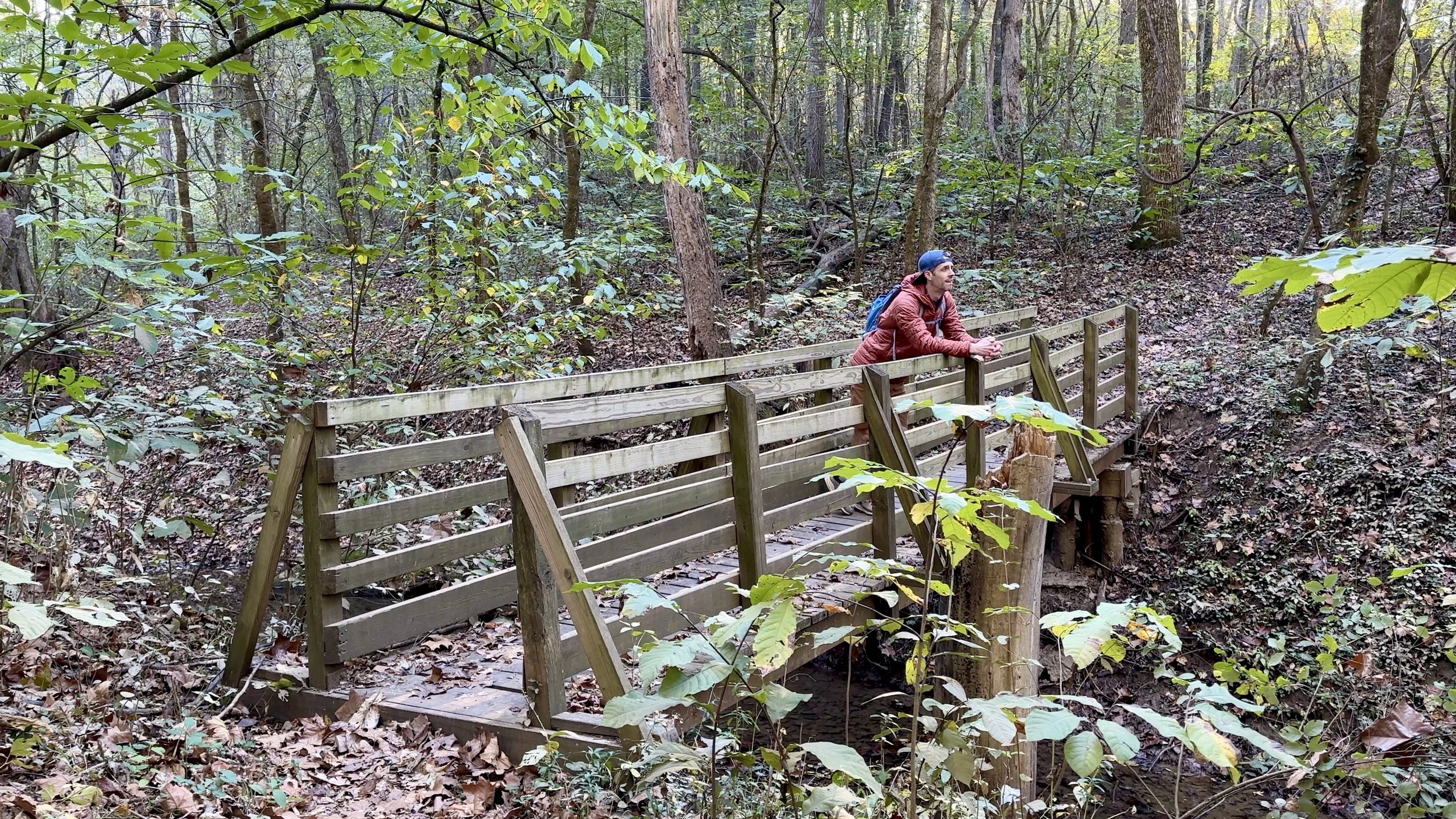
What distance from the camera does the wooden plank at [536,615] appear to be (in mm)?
3920

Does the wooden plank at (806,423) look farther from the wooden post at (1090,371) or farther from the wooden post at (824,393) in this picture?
the wooden post at (1090,371)

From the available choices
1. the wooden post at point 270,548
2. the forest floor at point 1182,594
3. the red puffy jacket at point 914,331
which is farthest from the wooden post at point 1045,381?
the wooden post at point 270,548

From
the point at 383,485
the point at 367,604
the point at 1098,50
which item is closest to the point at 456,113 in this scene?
the point at 383,485

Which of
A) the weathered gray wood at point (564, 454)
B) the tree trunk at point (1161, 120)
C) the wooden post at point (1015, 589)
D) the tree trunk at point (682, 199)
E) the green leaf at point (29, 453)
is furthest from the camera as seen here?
the tree trunk at point (1161, 120)

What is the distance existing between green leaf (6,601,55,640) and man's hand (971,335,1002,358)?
602 centimetres

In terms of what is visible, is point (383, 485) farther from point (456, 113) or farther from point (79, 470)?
point (456, 113)

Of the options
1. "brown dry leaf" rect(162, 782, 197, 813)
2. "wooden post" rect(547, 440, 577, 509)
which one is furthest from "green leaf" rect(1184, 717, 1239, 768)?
"wooden post" rect(547, 440, 577, 509)

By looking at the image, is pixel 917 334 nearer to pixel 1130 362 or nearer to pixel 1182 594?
pixel 1182 594

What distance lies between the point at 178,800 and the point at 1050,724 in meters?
2.90

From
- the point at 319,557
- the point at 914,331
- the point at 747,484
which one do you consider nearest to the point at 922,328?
the point at 914,331

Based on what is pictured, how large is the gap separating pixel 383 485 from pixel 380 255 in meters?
1.99

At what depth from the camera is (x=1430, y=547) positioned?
309 inches

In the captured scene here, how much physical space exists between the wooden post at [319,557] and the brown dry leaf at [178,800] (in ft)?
3.40

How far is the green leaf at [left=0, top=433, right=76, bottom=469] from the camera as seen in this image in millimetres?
1707
